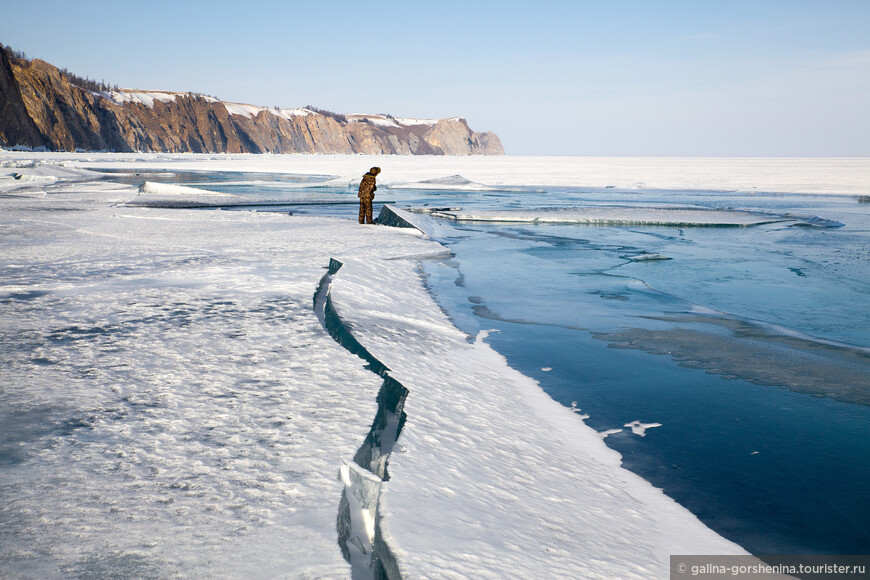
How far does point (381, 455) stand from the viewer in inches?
89.0

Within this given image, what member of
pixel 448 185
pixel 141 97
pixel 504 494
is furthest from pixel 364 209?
pixel 141 97

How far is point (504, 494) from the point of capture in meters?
2.07

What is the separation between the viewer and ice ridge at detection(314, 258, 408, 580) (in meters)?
1.57

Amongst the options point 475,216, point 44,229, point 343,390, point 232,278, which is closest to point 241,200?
point 475,216

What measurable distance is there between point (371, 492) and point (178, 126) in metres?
118

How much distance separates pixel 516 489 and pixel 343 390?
90 cm

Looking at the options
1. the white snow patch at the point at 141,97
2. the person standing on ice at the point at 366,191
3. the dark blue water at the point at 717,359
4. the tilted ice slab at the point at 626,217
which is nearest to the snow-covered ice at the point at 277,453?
the dark blue water at the point at 717,359

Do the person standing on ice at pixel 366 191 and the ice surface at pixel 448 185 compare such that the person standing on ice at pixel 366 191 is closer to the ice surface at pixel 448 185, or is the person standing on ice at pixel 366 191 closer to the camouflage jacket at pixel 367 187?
the camouflage jacket at pixel 367 187

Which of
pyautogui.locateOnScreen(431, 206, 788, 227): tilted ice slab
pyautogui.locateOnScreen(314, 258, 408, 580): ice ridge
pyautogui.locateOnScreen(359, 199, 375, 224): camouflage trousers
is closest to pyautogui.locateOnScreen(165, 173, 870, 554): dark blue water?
pyautogui.locateOnScreen(314, 258, 408, 580): ice ridge

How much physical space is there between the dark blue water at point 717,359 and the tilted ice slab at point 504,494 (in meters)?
0.21

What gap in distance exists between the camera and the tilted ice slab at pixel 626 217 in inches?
492

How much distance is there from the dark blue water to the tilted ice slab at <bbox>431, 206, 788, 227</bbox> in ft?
9.77

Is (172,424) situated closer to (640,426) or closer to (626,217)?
(640,426)

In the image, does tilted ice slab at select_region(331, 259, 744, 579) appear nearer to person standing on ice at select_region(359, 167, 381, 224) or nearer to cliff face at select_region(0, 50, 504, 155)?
person standing on ice at select_region(359, 167, 381, 224)
